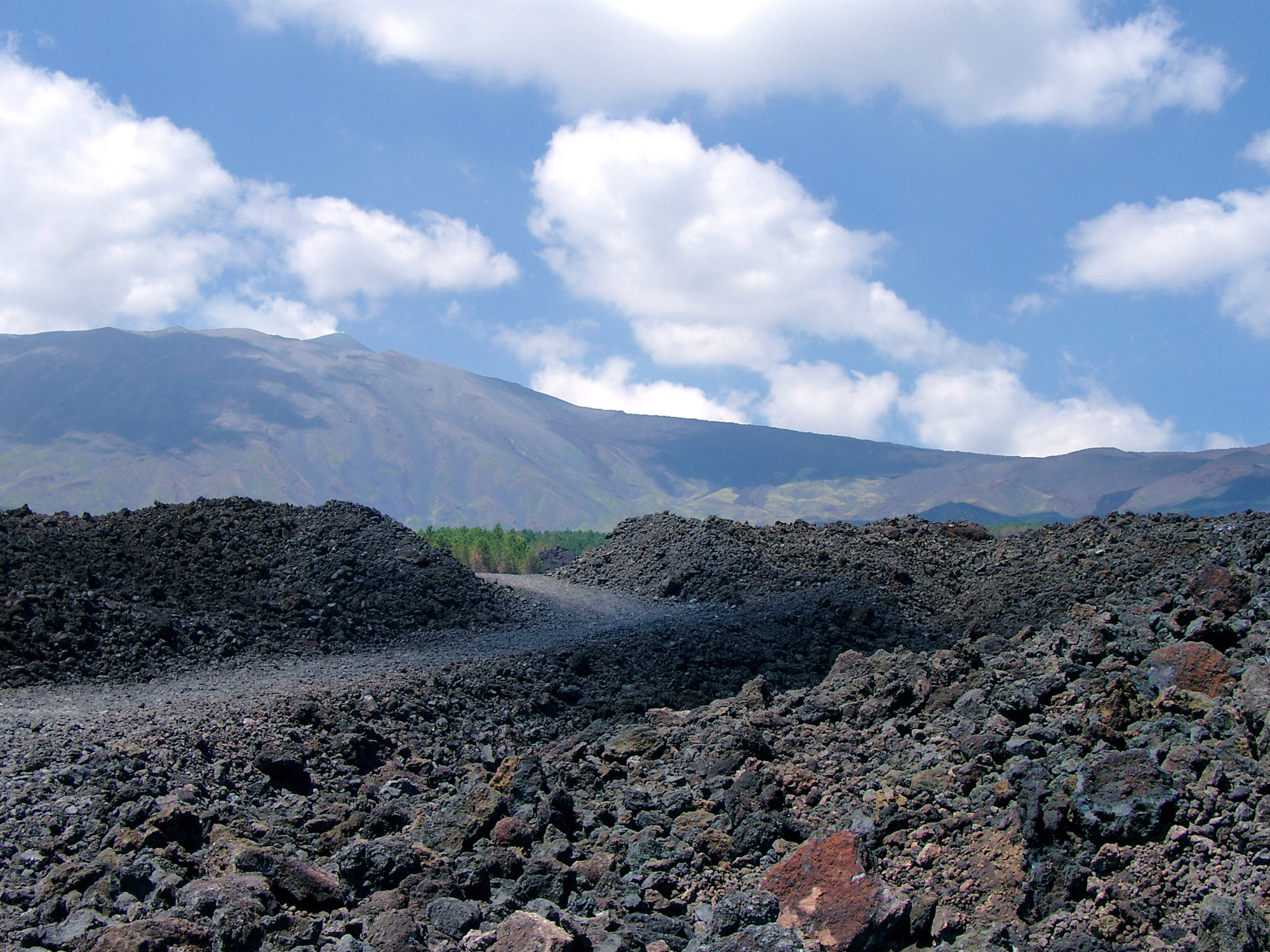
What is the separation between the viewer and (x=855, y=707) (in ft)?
29.5

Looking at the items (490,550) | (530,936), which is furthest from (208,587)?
(490,550)

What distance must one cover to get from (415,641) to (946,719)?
12.1 m

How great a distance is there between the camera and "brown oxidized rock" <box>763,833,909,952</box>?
219 inches

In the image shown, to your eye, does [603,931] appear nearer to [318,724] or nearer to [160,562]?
[318,724]

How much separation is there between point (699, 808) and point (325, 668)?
951 cm

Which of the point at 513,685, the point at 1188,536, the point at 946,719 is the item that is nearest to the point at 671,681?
the point at 513,685

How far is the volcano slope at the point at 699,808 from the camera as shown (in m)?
5.57

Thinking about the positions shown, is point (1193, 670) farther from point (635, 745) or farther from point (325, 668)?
point (325, 668)

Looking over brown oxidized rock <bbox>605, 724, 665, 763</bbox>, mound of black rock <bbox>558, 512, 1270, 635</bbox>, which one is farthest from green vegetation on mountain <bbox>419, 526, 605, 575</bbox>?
brown oxidized rock <bbox>605, 724, 665, 763</bbox>

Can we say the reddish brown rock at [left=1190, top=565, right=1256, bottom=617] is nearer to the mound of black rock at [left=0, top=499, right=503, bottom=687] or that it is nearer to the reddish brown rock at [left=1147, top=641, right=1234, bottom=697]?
the reddish brown rock at [left=1147, top=641, right=1234, bottom=697]

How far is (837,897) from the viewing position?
5805 mm

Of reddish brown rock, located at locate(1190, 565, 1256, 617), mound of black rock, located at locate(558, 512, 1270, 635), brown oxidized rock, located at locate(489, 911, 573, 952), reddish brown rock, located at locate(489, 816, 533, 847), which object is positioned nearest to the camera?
brown oxidized rock, located at locate(489, 911, 573, 952)

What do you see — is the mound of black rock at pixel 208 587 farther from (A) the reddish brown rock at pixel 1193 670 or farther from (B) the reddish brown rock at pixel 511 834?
(A) the reddish brown rock at pixel 1193 670

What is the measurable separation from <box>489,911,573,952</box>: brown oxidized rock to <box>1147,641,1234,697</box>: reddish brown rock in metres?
5.26
